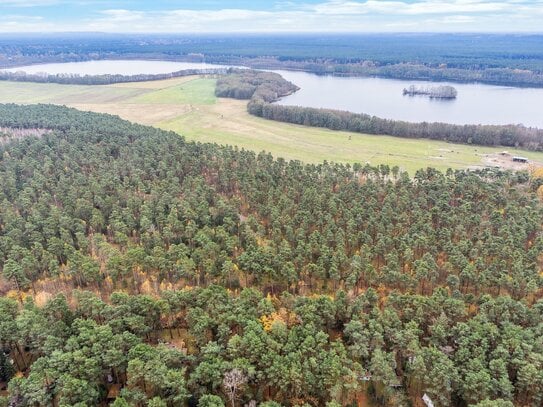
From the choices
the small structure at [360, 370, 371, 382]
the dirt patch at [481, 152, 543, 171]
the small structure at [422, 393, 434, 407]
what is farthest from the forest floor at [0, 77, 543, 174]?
the small structure at [422, 393, 434, 407]

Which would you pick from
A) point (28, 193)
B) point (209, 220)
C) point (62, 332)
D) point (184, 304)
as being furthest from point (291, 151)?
point (62, 332)

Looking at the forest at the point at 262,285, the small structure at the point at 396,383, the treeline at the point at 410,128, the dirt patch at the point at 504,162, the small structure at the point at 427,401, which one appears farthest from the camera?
the treeline at the point at 410,128

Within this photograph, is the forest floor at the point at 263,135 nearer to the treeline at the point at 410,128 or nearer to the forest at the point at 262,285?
the treeline at the point at 410,128

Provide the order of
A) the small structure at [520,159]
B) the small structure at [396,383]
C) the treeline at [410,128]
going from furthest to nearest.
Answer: the treeline at [410,128] → the small structure at [520,159] → the small structure at [396,383]

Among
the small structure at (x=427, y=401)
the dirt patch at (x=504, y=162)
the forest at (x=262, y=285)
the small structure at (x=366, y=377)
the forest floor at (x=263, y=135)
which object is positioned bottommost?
the small structure at (x=427, y=401)

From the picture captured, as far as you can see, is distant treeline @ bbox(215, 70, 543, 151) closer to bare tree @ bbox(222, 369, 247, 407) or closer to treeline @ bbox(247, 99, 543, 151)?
treeline @ bbox(247, 99, 543, 151)

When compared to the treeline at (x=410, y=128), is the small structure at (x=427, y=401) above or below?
below

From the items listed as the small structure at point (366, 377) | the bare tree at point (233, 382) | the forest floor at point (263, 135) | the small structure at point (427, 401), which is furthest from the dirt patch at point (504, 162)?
the bare tree at point (233, 382)
